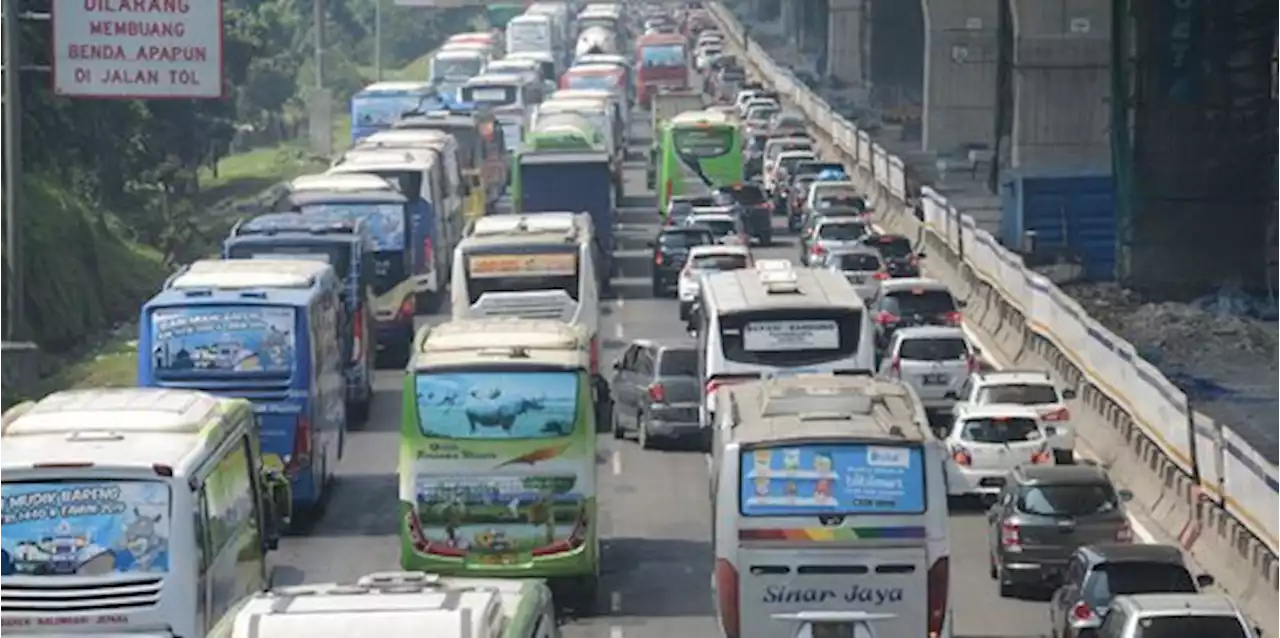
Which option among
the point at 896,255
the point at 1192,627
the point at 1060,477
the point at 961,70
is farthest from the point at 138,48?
the point at 961,70

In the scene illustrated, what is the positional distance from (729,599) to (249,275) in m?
11.9

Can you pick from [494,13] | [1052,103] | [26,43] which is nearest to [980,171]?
[1052,103]

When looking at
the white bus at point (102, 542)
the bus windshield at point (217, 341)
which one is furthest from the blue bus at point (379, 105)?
the white bus at point (102, 542)

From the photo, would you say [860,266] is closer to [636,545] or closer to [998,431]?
[998,431]

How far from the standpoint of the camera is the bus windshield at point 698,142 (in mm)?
73250

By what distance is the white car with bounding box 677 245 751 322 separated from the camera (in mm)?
51594

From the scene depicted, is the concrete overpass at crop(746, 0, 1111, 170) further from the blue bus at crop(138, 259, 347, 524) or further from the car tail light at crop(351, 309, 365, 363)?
the blue bus at crop(138, 259, 347, 524)

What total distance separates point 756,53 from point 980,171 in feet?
171

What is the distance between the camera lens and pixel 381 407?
144 ft

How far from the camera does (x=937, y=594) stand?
2362 cm

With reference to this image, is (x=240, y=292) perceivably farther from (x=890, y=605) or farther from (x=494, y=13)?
(x=494, y=13)

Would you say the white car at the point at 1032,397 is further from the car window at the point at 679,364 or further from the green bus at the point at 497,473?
the green bus at the point at 497,473

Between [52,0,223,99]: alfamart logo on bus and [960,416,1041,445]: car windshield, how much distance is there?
15.9 meters

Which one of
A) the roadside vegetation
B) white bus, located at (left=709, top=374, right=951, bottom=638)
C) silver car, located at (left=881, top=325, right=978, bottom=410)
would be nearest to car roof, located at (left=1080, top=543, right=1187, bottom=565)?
white bus, located at (left=709, top=374, right=951, bottom=638)
